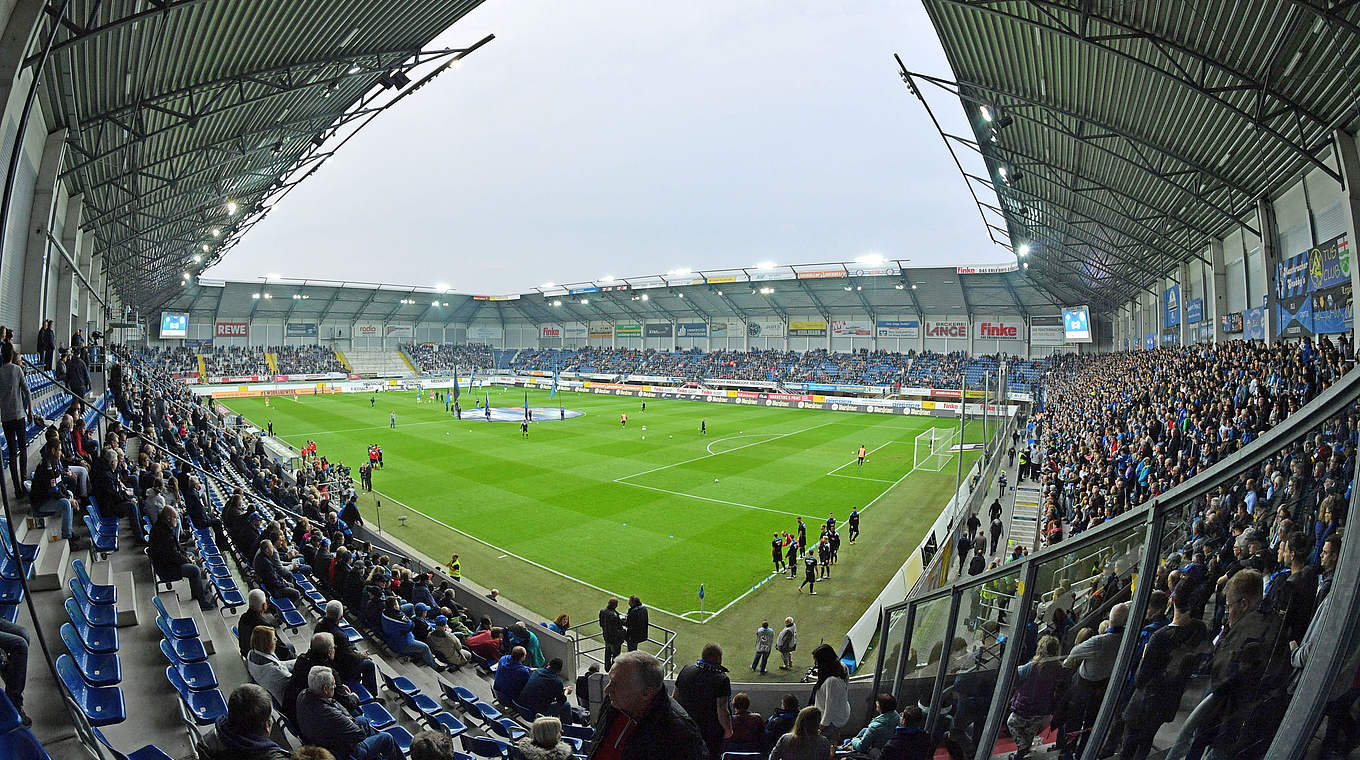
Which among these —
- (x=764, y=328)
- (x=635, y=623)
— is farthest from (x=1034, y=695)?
(x=764, y=328)

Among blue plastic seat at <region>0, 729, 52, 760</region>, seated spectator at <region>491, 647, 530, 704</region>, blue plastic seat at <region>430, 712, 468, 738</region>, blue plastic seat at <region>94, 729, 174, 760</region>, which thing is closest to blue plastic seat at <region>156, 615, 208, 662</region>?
blue plastic seat at <region>94, 729, 174, 760</region>

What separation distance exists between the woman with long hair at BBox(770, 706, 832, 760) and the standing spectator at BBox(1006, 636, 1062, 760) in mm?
1045

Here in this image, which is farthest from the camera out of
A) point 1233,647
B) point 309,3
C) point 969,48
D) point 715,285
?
point 715,285

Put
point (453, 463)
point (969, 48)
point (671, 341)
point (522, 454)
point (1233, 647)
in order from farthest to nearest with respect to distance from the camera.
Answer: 1. point (671, 341)
2. point (522, 454)
3. point (453, 463)
4. point (969, 48)
5. point (1233, 647)

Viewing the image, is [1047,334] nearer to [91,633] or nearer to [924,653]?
[924,653]

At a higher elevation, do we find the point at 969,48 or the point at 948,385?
the point at 969,48

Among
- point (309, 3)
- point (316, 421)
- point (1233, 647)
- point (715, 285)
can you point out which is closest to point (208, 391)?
point (316, 421)

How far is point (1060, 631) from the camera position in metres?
3.61

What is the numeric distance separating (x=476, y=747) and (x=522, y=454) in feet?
91.5

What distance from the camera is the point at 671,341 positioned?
82.9 meters

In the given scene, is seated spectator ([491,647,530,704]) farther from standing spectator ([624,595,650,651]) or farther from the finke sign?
the finke sign

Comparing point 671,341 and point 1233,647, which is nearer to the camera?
point 1233,647

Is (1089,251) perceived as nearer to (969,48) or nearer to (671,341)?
(969,48)

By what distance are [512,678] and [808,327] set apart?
67389mm
